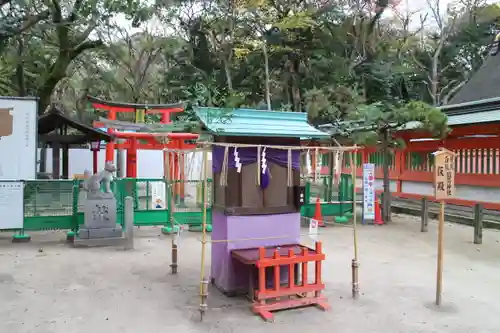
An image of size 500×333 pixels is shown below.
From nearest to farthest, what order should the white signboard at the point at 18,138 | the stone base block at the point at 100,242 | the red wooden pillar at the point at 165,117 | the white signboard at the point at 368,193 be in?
the stone base block at the point at 100,242, the white signboard at the point at 18,138, the white signboard at the point at 368,193, the red wooden pillar at the point at 165,117

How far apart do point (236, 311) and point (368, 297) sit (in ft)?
7.01

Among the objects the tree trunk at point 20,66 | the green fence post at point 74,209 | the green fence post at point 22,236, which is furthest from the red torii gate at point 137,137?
the green fence post at point 22,236

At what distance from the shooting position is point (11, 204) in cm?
1109

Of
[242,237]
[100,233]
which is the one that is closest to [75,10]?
[100,233]

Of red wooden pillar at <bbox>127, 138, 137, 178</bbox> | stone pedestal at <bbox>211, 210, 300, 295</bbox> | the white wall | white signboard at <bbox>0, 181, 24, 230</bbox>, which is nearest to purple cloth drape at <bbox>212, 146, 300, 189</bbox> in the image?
stone pedestal at <bbox>211, 210, 300, 295</bbox>

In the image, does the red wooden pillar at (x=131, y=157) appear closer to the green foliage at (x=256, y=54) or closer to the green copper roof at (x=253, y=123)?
the green foliage at (x=256, y=54)

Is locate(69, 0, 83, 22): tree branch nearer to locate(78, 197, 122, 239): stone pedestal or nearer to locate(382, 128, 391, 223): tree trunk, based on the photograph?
locate(78, 197, 122, 239): stone pedestal

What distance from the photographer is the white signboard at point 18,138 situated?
491 inches

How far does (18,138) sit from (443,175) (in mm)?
11102

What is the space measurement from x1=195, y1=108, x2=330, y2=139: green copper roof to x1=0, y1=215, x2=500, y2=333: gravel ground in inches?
99.7

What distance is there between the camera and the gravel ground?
5.82m

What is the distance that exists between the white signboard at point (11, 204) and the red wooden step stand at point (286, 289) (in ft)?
24.5

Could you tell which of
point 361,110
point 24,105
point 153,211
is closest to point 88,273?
point 153,211

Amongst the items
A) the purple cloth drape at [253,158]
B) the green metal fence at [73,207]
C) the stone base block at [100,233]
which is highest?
the purple cloth drape at [253,158]
